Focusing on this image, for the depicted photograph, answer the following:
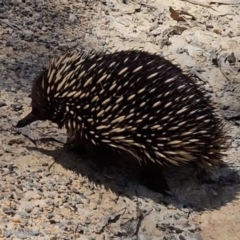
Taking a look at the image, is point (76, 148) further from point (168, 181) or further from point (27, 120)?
point (168, 181)

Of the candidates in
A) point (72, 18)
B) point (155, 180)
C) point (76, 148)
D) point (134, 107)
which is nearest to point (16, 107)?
point (76, 148)

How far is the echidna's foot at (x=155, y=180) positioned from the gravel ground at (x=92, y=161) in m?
0.05

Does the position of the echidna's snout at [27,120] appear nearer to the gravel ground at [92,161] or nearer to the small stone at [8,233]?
the gravel ground at [92,161]

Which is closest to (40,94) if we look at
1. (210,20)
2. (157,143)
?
(157,143)

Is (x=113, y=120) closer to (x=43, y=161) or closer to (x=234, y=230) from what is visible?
(x=43, y=161)

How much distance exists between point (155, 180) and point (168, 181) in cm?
19

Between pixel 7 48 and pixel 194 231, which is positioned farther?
pixel 7 48

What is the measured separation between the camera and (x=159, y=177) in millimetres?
4273

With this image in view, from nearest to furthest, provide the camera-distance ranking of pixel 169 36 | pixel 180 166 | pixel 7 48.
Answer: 1. pixel 180 166
2. pixel 7 48
3. pixel 169 36

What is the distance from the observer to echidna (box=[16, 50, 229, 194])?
400 cm

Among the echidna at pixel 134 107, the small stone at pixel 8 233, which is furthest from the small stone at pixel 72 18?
the small stone at pixel 8 233

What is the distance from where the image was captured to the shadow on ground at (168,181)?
424 cm

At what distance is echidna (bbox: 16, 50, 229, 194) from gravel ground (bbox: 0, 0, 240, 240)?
0.29 m

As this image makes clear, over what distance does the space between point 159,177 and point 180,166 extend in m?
0.20
